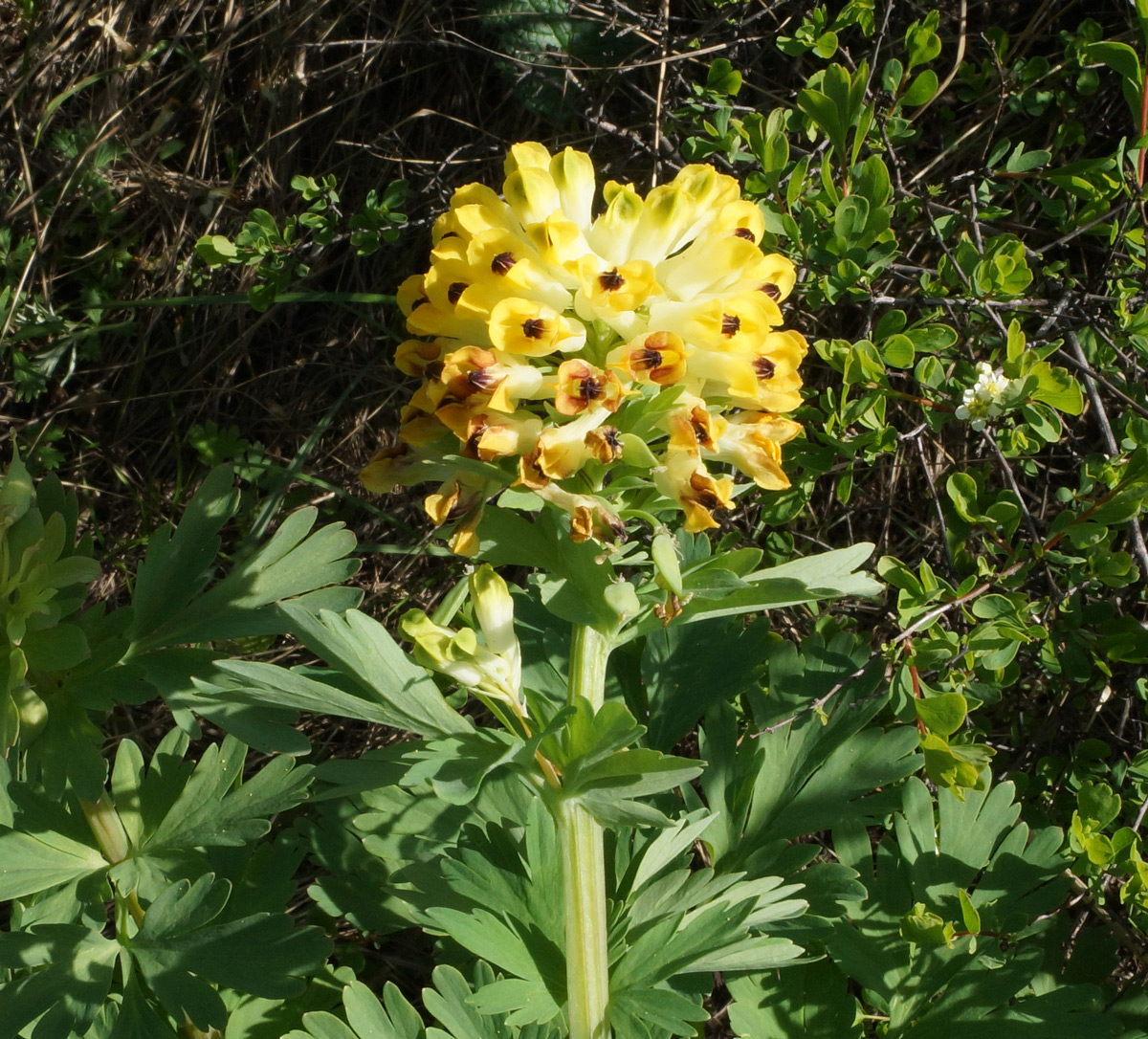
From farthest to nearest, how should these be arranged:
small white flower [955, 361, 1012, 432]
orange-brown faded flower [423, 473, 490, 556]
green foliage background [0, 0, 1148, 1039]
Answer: small white flower [955, 361, 1012, 432] < green foliage background [0, 0, 1148, 1039] < orange-brown faded flower [423, 473, 490, 556]

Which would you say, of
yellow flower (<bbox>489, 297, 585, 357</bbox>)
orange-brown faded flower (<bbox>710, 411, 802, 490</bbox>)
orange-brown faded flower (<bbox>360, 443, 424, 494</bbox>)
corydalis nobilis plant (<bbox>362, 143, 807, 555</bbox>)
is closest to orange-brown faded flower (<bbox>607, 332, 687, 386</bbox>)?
corydalis nobilis plant (<bbox>362, 143, 807, 555</bbox>)

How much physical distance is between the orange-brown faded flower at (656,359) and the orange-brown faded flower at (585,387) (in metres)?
0.05

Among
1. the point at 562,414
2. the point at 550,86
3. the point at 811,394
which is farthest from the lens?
the point at 550,86

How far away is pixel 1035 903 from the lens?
2721 mm

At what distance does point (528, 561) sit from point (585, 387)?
16.6 inches

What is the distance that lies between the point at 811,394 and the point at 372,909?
6.53 ft

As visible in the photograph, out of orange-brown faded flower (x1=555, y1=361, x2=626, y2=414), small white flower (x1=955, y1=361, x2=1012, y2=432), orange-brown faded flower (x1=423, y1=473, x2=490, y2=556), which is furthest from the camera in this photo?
small white flower (x1=955, y1=361, x2=1012, y2=432)

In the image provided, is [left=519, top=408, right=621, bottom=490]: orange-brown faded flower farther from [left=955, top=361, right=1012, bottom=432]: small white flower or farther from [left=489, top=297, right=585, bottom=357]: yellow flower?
[left=955, top=361, right=1012, bottom=432]: small white flower

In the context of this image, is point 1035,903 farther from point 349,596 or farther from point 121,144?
point 121,144

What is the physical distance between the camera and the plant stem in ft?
7.07

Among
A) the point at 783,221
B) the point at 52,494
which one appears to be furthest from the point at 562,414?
the point at 52,494

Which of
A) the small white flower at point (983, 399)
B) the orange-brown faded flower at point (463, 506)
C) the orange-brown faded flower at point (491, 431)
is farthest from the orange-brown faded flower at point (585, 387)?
the small white flower at point (983, 399)

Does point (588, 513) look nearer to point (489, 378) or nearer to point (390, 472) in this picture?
point (489, 378)

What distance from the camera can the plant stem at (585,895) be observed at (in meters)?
2.15
